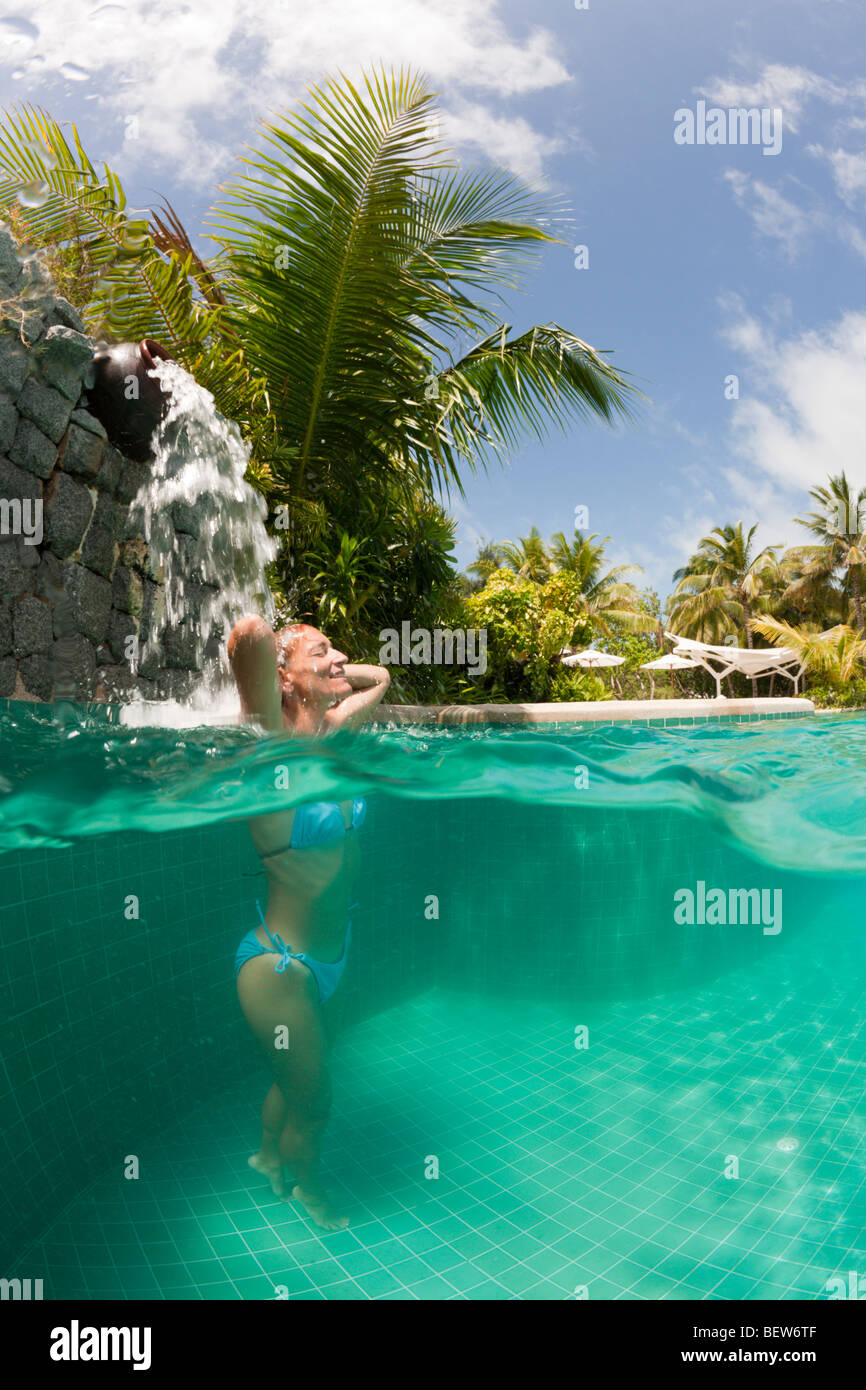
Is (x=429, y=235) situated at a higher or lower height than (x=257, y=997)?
higher

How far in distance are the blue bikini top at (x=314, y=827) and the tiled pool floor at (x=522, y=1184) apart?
1742 millimetres

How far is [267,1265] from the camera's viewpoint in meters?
3.44

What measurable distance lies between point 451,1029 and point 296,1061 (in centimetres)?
309

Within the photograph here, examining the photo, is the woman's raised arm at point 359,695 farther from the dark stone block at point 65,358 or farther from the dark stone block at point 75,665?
the dark stone block at point 65,358

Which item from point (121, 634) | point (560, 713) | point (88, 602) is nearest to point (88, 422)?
point (88, 602)

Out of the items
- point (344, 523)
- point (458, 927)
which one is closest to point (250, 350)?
point (344, 523)

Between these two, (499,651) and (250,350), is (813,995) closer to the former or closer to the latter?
(499,651)

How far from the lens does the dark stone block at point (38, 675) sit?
5.81 metres

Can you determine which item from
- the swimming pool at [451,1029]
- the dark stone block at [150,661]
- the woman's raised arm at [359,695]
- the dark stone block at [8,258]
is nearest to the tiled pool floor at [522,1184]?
the swimming pool at [451,1029]

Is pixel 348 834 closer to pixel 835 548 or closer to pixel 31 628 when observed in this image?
pixel 31 628

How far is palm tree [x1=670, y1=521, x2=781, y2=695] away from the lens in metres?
41.4

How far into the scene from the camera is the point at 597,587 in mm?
40031
